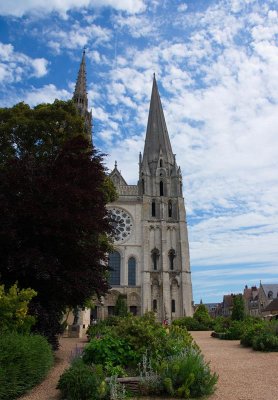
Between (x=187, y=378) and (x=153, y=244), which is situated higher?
(x=153, y=244)

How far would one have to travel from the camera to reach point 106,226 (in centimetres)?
1305

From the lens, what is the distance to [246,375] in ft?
28.8

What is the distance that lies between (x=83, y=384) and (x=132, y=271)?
42596 millimetres

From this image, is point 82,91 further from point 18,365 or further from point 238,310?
point 18,365

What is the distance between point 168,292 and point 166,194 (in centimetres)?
1438

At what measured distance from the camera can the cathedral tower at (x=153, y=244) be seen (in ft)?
153

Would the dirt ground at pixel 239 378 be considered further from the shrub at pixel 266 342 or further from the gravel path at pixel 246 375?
the shrub at pixel 266 342

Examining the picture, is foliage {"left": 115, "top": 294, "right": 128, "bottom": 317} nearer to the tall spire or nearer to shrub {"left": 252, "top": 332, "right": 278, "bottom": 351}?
the tall spire

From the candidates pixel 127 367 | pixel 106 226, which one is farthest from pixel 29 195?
pixel 127 367

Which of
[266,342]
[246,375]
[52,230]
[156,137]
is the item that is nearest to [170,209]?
[156,137]

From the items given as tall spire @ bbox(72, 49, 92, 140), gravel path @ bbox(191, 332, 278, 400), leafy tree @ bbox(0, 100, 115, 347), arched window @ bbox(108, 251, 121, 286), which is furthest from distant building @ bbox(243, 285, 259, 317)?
leafy tree @ bbox(0, 100, 115, 347)

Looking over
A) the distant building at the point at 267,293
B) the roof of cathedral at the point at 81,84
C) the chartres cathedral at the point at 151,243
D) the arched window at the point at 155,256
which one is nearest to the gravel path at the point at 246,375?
the chartres cathedral at the point at 151,243

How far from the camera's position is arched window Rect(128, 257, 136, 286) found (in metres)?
47.8

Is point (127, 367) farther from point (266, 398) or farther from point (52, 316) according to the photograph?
point (52, 316)
